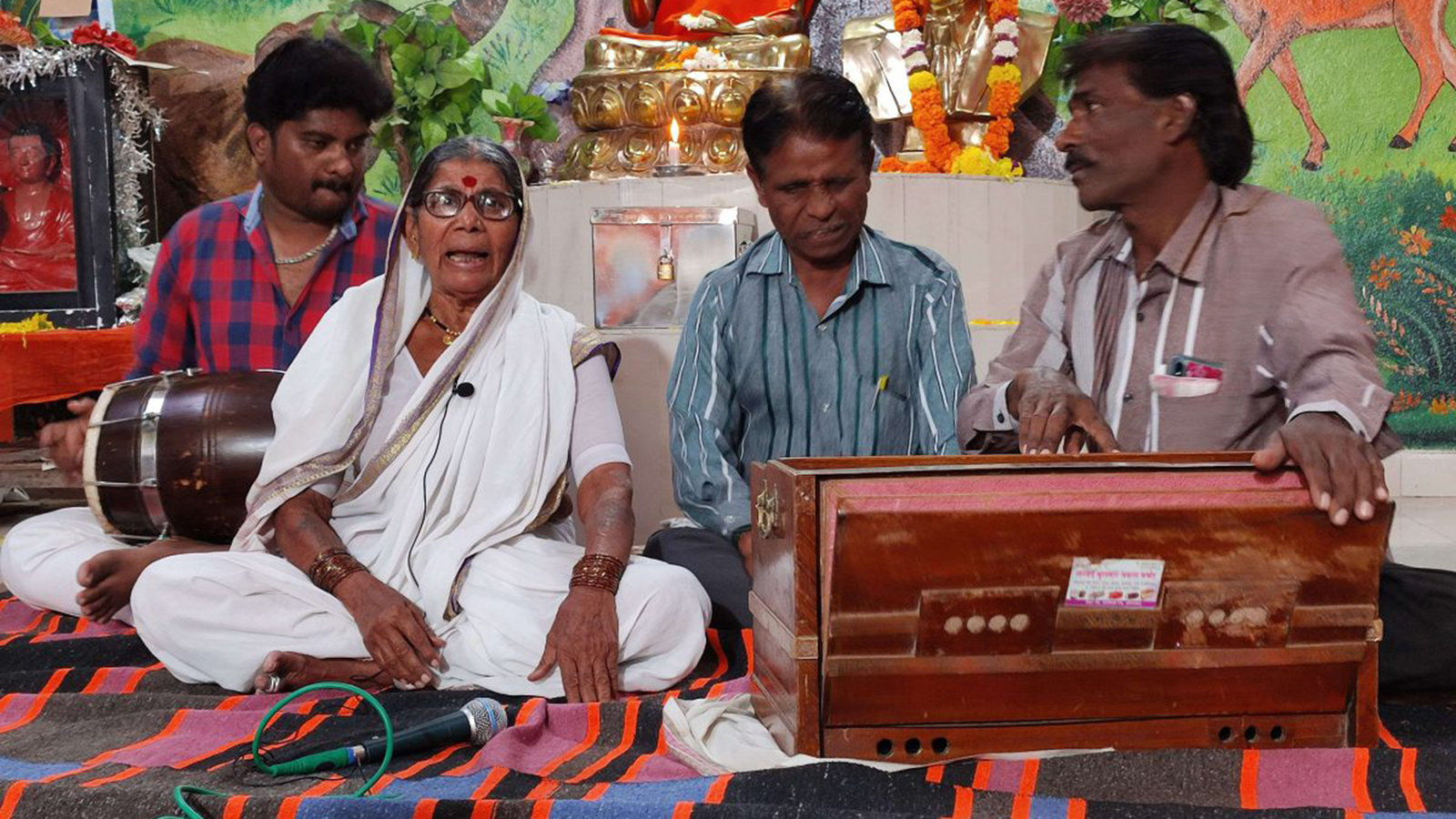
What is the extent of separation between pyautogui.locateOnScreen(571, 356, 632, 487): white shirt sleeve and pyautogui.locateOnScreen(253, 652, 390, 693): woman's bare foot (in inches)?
25.0

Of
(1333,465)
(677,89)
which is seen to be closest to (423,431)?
(1333,465)

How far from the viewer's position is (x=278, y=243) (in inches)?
160

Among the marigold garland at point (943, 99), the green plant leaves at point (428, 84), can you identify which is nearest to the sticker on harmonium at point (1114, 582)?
the marigold garland at point (943, 99)

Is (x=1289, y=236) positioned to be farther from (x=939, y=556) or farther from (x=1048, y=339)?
(x=939, y=556)

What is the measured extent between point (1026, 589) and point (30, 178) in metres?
6.11

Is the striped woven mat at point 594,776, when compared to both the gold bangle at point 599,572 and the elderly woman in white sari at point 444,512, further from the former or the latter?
the gold bangle at point 599,572

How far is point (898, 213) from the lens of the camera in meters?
5.75

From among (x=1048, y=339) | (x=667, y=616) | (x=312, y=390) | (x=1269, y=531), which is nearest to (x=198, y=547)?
(x=312, y=390)

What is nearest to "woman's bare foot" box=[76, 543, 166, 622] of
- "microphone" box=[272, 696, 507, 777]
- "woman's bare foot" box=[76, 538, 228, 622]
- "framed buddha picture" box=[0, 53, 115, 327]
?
"woman's bare foot" box=[76, 538, 228, 622]

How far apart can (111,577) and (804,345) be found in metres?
1.84

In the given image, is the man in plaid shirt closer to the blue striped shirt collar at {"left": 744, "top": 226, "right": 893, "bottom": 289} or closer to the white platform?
the blue striped shirt collar at {"left": 744, "top": 226, "right": 893, "bottom": 289}

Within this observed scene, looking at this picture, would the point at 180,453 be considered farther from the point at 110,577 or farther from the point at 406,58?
the point at 406,58

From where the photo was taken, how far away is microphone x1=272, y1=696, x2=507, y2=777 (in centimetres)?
211

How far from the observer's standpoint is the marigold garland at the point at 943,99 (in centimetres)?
620
